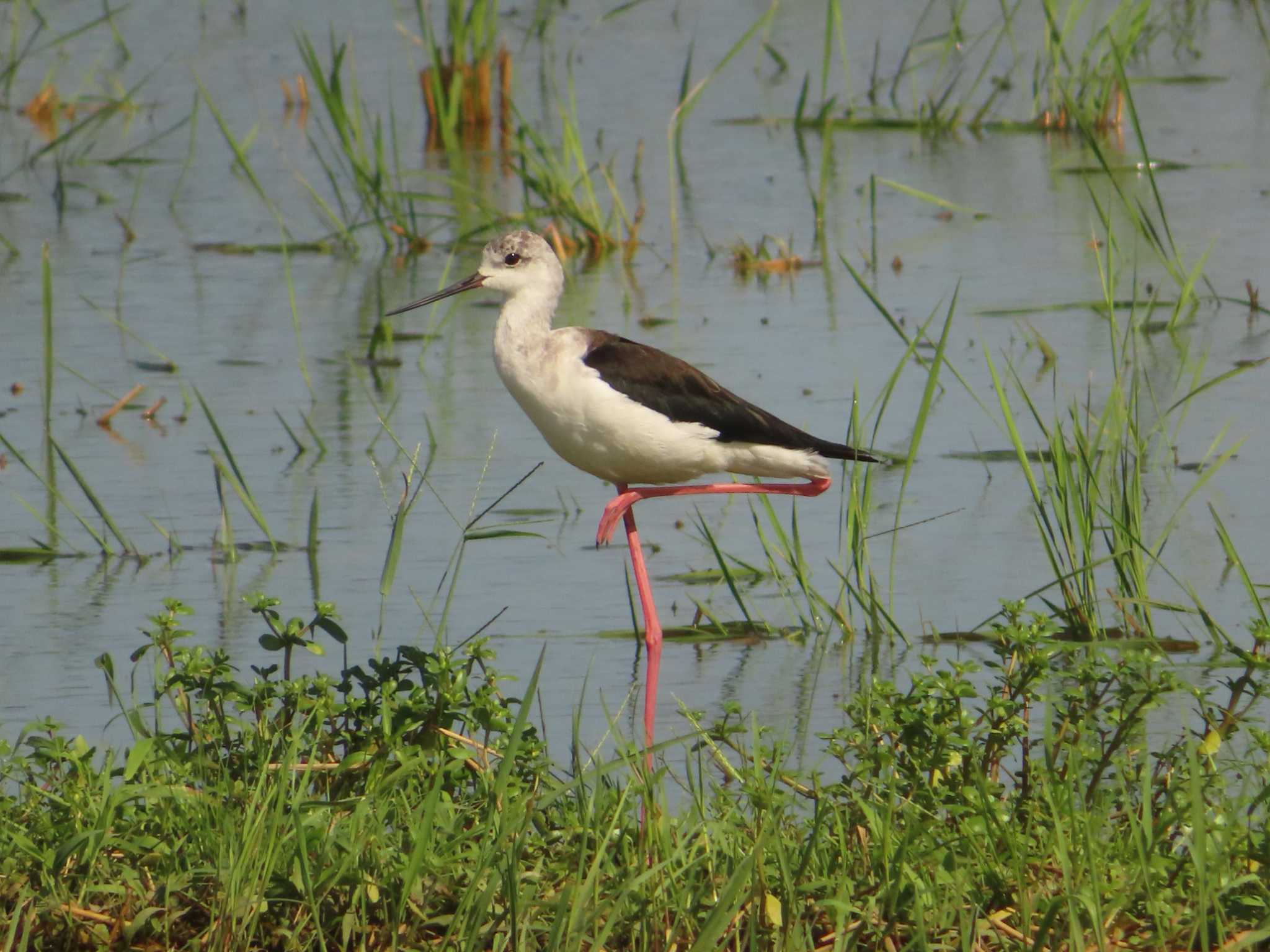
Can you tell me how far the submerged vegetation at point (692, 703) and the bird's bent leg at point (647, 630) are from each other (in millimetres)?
118

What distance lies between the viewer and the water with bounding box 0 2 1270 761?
512 cm

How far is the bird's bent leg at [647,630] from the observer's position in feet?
15.0

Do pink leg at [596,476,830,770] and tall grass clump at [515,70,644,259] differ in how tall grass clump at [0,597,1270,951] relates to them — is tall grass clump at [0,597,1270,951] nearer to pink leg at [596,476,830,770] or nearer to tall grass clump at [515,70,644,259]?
pink leg at [596,476,830,770]

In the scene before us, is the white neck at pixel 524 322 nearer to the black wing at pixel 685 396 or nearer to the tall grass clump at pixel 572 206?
the black wing at pixel 685 396

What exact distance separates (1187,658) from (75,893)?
2.46m

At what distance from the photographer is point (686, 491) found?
18.5ft

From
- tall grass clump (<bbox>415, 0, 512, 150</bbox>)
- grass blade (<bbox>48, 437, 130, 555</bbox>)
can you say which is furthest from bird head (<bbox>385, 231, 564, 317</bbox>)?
tall grass clump (<bbox>415, 0, 512, 150</bbox>)

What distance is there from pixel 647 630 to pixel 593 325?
9.10ft

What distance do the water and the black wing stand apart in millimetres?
345

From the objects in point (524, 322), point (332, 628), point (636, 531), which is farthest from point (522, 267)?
point (332, 628)

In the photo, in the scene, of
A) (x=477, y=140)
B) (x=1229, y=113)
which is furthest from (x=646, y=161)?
(x=1229, y=113)

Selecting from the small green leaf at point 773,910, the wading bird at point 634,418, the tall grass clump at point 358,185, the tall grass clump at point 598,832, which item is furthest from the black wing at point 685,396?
the tall grass clump at point 358,185

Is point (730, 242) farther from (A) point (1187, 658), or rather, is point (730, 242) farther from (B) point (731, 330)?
(A) point (1187, 658)

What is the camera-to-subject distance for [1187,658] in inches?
183
